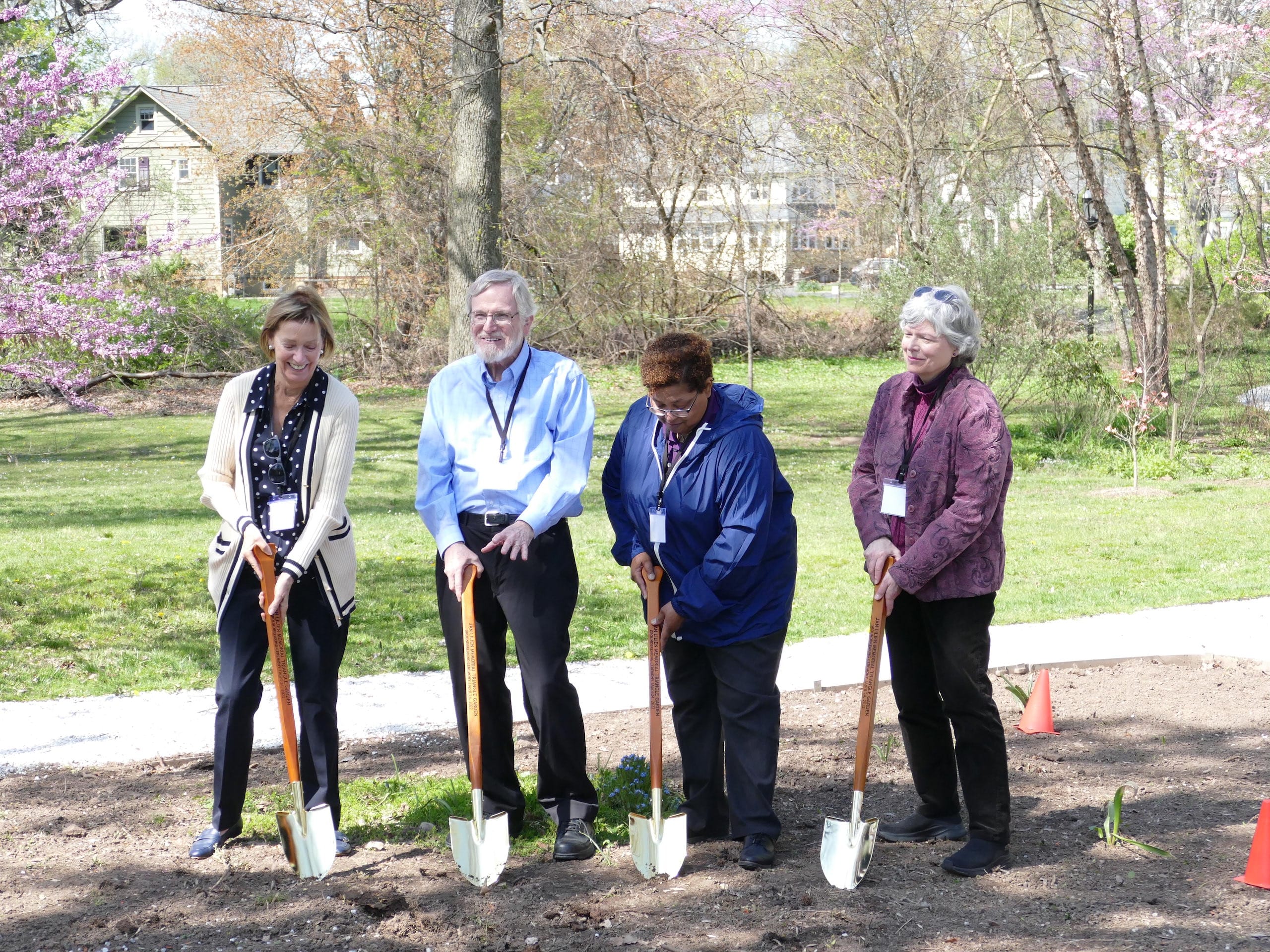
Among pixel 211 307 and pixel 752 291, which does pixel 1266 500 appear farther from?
pixel 211 307

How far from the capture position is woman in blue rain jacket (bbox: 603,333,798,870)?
393 centimetres

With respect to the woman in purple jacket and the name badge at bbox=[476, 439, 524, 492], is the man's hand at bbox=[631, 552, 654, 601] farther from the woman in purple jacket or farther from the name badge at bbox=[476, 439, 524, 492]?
the woman in purple jacket

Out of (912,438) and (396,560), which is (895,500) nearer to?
(912,438)

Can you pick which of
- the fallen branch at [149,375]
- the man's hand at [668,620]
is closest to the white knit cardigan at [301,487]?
the man's hand at [668,620]

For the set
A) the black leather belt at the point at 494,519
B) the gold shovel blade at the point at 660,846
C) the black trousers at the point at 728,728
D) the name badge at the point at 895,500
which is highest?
the name badge at the point at 895,500

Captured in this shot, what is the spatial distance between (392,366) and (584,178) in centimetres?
567

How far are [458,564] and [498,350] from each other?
A: 697mm

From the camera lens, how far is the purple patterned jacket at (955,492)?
3.82 m

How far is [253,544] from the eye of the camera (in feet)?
12.9

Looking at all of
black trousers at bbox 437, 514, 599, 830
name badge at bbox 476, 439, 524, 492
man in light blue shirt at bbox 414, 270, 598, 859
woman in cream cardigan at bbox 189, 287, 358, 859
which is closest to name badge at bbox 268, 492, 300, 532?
woman in cream cardigan at bbox 189, 287, 358, 859

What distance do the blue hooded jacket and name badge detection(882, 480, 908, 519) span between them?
0.98ft

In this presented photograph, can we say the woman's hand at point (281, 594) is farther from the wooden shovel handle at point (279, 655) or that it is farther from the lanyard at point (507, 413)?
the lanyard at point (507, 413)

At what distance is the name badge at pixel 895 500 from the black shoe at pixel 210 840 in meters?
2.42

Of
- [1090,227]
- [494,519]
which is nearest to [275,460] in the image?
[494,519]
